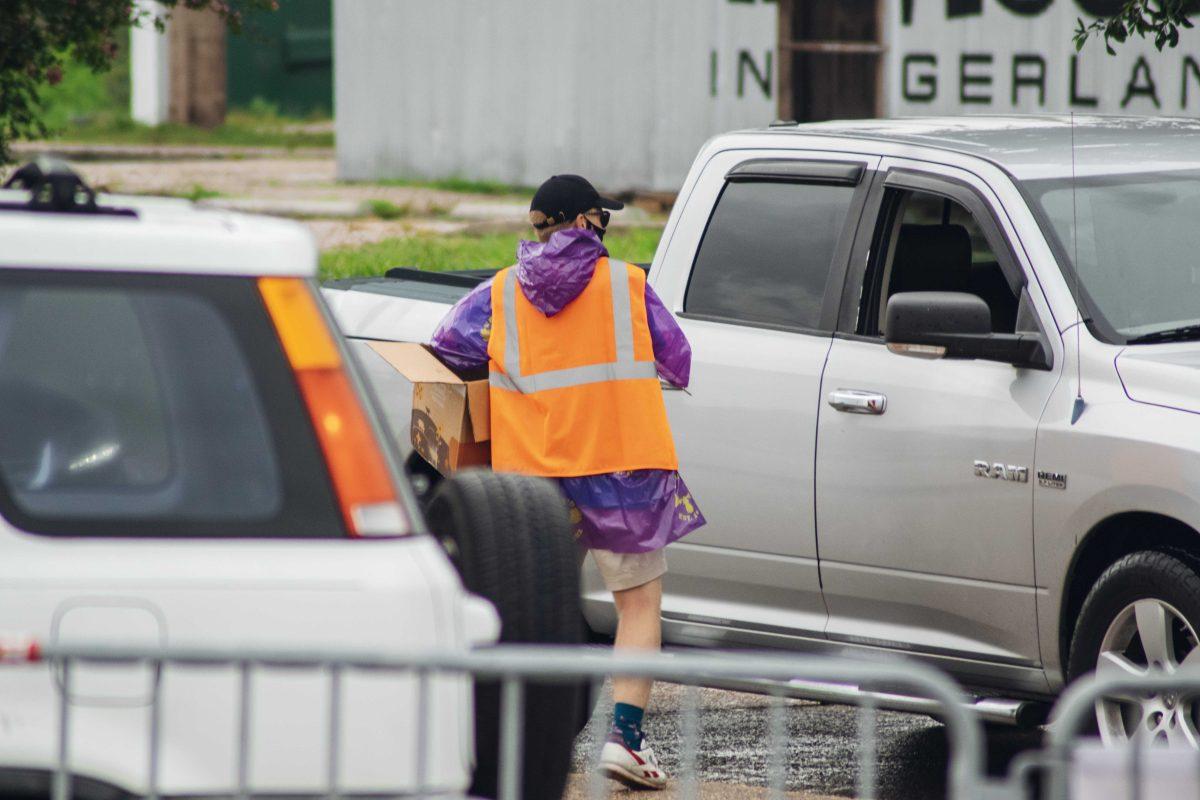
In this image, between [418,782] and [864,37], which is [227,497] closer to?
[418,782]

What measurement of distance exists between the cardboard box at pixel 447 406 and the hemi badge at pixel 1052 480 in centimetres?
161

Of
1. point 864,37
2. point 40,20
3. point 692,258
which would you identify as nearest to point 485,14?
point 864,37

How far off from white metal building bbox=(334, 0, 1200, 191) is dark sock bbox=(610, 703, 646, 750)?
13.3 metres

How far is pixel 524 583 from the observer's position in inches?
166

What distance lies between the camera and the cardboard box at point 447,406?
6.20 m

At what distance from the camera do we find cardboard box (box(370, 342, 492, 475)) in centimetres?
620

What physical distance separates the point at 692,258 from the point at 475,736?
10.4ft

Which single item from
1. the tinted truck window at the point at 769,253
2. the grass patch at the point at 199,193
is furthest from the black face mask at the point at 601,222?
the grass patch at the point at 199,193

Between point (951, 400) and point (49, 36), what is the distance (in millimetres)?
8132

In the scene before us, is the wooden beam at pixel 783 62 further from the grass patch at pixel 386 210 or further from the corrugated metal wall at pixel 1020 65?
the grass patch at pixel 386 210

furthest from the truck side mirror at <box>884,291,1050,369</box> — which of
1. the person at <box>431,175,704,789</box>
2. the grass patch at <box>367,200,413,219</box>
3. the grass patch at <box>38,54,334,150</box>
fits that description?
the grass patch at <box>38,54,334,150</box>

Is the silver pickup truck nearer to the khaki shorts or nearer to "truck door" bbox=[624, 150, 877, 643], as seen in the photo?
"truck door" bbox=[624, 150, 877, 643]

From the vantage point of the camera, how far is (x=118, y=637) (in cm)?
342

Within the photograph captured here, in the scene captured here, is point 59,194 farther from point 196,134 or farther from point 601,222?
point 196,134
